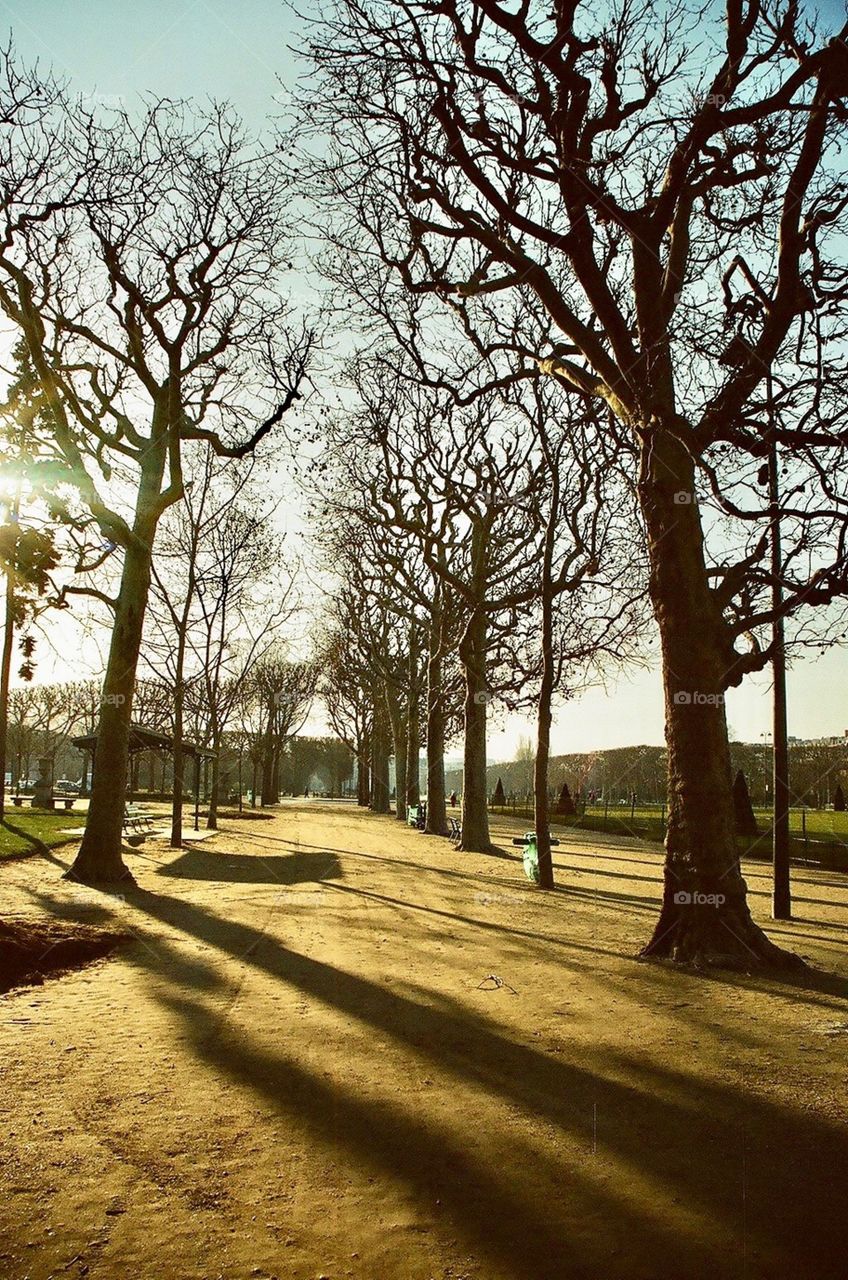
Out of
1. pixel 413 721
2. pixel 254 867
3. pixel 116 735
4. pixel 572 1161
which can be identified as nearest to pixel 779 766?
pixel 572 1161

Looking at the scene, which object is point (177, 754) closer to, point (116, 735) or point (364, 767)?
point (116, 735)

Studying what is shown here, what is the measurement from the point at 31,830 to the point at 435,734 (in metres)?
12.9

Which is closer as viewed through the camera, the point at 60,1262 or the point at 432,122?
the point at 60,1262

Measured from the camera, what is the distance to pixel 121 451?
16.1 meters

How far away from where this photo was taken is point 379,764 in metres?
54.4

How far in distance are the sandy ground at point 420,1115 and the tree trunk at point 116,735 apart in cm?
600

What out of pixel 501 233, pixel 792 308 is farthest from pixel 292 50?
pixel 792 308

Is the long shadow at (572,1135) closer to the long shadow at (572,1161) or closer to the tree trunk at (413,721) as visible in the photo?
the long shadow at (572,1161)

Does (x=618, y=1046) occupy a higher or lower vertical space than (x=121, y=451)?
lower

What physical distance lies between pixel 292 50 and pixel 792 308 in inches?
233

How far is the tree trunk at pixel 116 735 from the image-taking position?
15133 mm

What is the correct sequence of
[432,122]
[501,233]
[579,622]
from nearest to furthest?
[432,122] < [501,233] < [579,622]

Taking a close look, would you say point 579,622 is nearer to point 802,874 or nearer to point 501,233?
point 802,874

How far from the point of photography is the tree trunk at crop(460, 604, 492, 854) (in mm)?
22828
